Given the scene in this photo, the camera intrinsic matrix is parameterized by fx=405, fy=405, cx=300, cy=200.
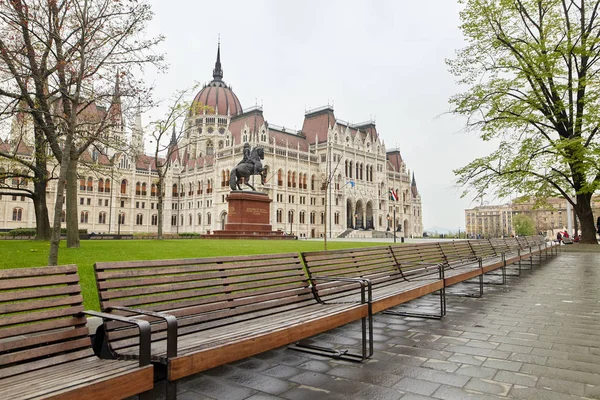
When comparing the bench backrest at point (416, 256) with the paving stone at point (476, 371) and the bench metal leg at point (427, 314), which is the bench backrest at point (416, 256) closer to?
the bench metal leg at point (427, 314)

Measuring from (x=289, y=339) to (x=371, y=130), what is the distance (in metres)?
82.7

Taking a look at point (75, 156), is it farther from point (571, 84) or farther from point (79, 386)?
point (571, 84)

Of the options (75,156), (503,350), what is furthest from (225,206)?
(503,350)

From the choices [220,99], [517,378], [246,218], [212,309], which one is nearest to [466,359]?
[517,378]

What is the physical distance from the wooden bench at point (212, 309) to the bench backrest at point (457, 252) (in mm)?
5236

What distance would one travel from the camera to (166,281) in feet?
11.4

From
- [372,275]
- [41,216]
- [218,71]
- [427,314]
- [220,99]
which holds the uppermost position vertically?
[218,71]

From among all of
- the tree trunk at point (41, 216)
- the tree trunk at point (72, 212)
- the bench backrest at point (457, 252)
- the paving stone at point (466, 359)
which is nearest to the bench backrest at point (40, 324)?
the paving stone at point (466, 359)

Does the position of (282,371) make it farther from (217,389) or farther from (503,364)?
(503,364)

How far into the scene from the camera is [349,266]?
19.0 feet

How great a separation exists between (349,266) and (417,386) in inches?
96.0

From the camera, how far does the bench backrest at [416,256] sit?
23.8ft

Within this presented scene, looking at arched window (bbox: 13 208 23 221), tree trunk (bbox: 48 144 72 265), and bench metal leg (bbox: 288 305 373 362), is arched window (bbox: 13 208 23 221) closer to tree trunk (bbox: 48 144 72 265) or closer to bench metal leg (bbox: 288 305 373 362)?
tree trunk (bbox: 48 144 72 265)

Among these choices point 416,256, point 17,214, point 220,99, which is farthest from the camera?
point 220,99
